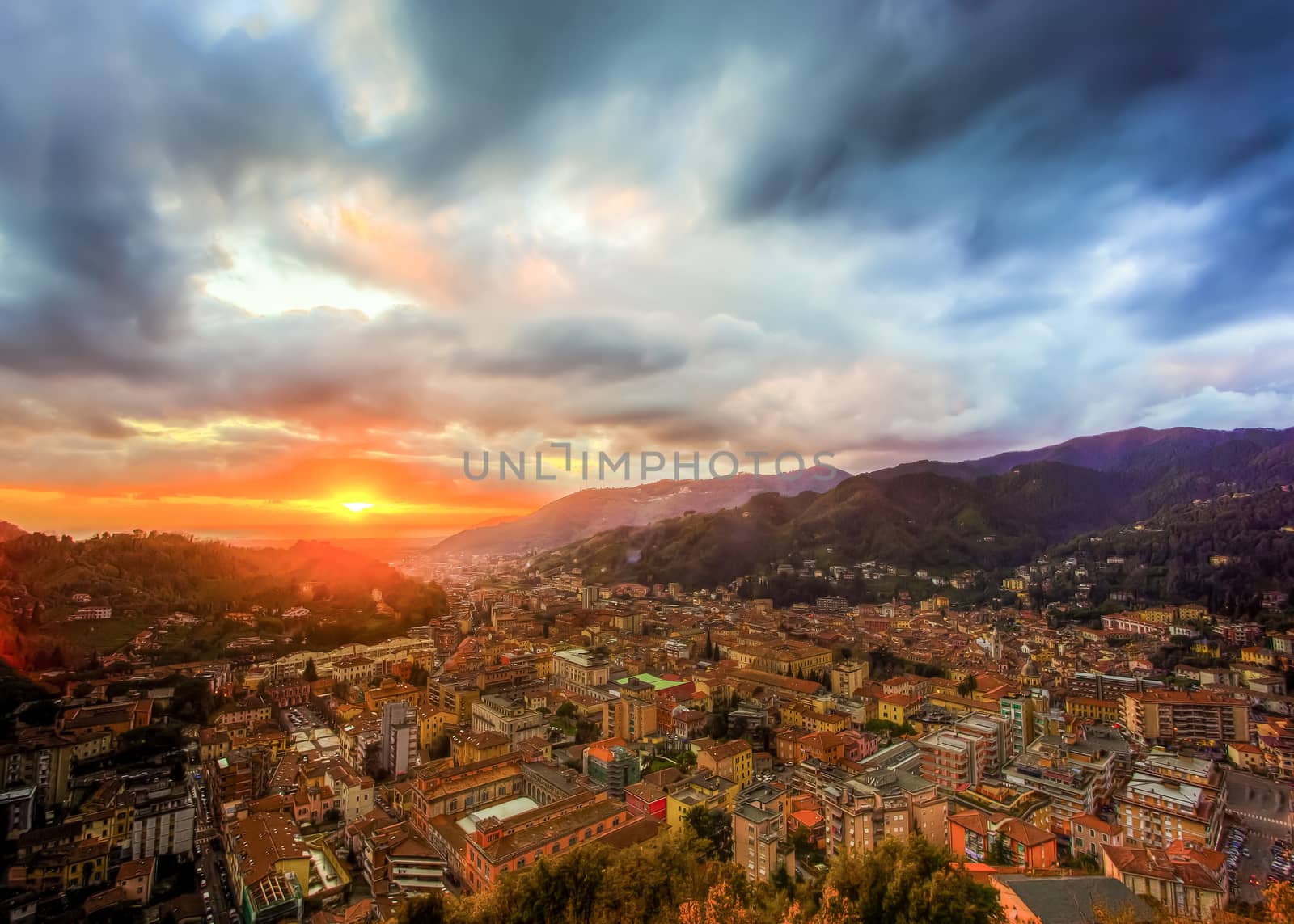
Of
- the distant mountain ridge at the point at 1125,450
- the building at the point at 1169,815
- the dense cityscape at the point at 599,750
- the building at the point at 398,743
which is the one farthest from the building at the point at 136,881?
the distant mountain ridge at the point at 1125,450

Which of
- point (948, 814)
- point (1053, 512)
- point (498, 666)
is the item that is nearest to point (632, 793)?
point (948, 814)

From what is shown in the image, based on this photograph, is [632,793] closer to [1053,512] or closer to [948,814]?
[948,814]

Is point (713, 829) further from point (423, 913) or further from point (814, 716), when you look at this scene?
point (814, 716)

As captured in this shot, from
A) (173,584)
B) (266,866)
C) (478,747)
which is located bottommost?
(266,866)

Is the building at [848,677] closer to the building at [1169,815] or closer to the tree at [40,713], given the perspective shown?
the building at [1169,815]

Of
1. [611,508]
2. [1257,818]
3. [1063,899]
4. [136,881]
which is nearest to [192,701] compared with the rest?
[136,881]

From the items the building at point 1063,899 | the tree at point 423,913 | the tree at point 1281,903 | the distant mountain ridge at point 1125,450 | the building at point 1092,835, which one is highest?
the distant mountain ridge at point 1125,450
